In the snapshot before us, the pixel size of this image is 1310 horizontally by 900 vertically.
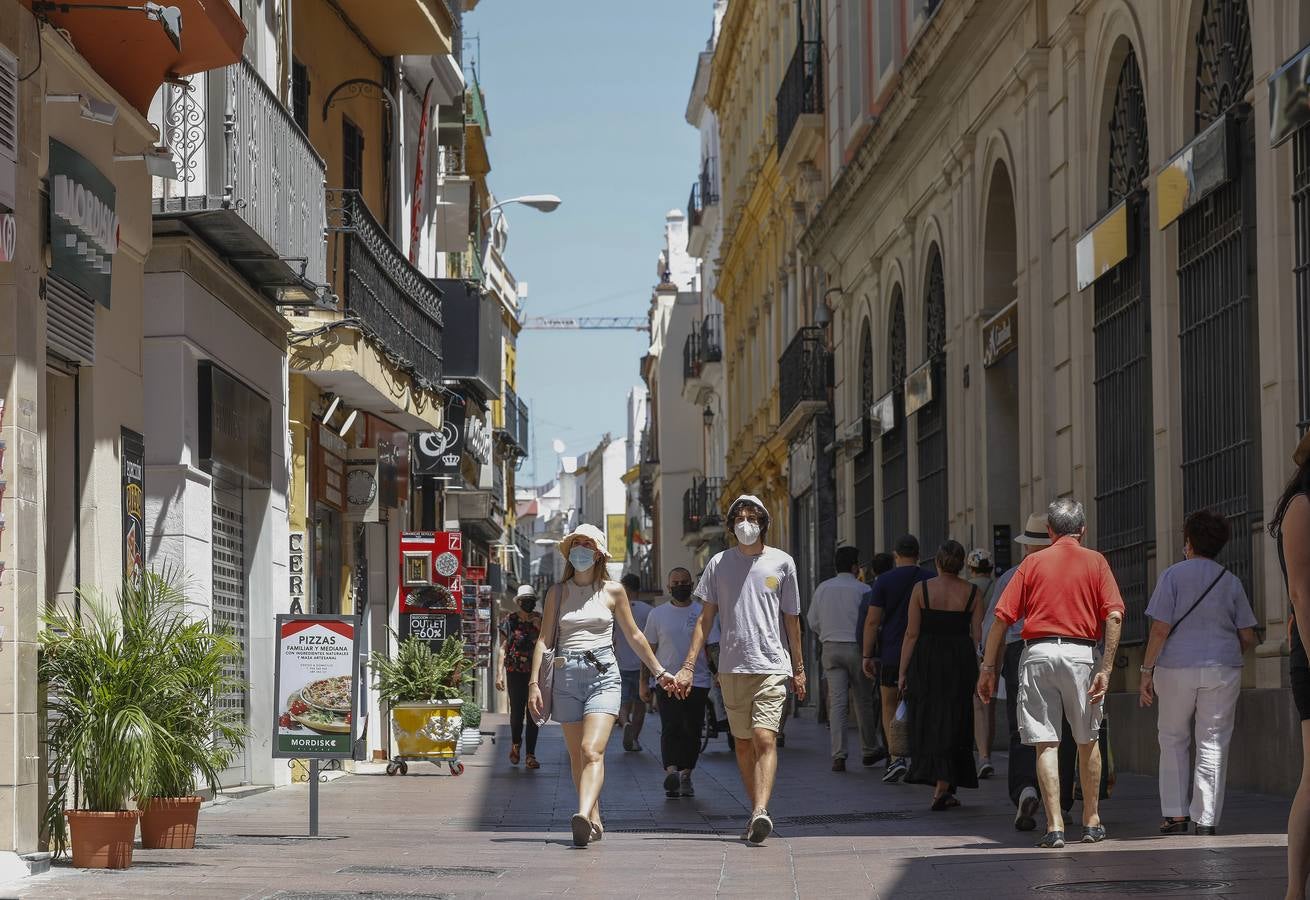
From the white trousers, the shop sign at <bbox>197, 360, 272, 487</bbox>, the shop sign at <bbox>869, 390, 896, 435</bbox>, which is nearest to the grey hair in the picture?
the white trousers

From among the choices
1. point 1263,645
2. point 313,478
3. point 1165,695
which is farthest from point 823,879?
point 313,478

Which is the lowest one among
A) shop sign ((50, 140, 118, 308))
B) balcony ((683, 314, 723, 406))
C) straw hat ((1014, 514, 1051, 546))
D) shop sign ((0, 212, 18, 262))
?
straw hat ((1014, 514, 1051, 546))

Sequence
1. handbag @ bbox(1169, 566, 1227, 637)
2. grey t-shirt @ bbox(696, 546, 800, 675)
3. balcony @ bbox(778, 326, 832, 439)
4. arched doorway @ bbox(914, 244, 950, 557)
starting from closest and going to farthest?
handbag @ bbox(1169, 566, 1227, 637) → grey t-shirt @ bbox(696, 546, 800, 675) → arched doorway @ bbox(914, 244, 950, 557) → balcony @ bbox(778, 326, 832, 439)

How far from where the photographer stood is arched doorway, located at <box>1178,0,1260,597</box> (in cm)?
1395

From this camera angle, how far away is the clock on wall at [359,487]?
2242cm

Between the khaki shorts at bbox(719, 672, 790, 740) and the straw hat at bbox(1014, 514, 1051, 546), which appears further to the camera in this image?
the straw hat at bbox(1014, 514, 1051, 546)

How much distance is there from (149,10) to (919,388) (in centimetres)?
1564

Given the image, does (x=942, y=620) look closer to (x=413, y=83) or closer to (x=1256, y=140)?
(x=1256, y=140)

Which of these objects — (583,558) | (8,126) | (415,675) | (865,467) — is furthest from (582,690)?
(865,467)

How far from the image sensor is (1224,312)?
1452 cm

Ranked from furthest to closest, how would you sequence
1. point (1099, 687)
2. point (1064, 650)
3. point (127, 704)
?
point (1064, 650) → point (1099, 687) → point (127, 704)

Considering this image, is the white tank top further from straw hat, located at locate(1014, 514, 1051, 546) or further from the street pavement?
straw hat, located at locate(1014, 514, 1051, 546)

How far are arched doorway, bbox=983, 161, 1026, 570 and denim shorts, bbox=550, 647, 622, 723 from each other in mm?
10396

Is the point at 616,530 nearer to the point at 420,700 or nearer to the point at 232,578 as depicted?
the point at 420,700
